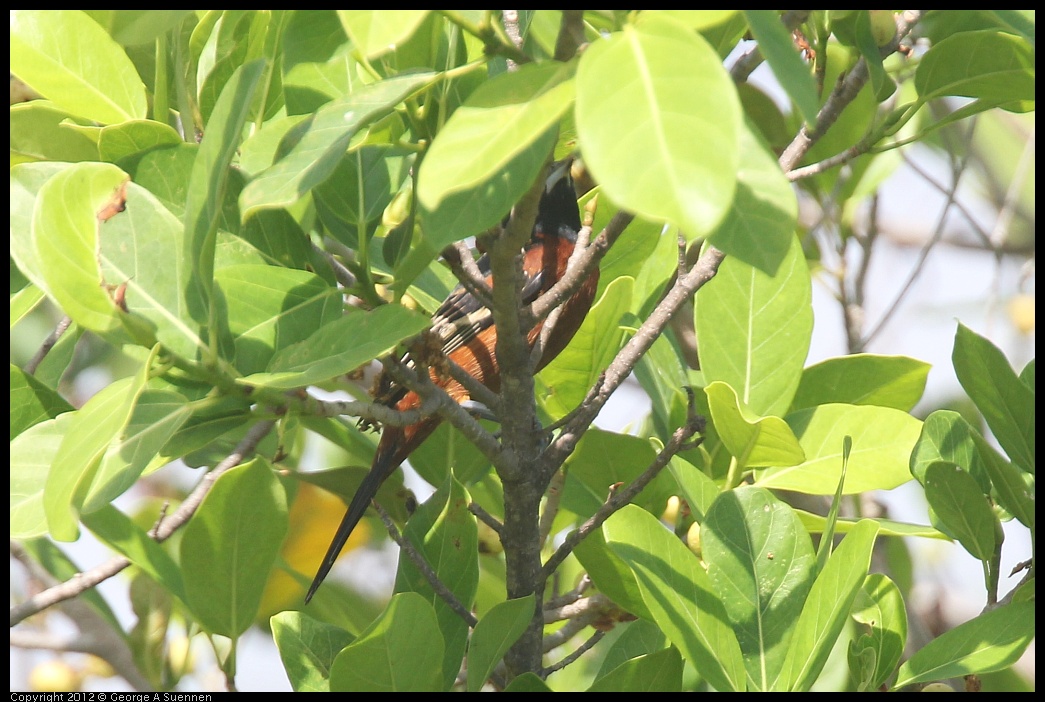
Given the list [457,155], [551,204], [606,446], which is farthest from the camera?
[551,204]

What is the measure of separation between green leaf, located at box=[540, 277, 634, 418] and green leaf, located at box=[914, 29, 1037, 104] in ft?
2.16

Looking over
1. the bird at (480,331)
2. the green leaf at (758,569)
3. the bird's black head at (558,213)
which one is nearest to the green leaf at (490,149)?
the bird at (480,331)

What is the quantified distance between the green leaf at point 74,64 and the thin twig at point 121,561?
68cm

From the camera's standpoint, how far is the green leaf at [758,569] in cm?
157

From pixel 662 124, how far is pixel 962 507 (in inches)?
46.2

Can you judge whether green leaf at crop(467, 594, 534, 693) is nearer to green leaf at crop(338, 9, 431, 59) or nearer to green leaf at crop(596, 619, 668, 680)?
green leaf at crop(596, 619, 668, 680)

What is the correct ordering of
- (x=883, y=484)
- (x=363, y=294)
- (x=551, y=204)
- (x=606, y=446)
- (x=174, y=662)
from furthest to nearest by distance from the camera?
(x=551, y=204) < (x=174, y=662) < (x=606, y=446) < (x=883, y=484) < (x=363, y=294)

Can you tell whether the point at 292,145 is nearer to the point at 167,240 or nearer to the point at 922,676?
the point at 167,240

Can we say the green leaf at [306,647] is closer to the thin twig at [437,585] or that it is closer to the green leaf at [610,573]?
the thin twig at [437,585]

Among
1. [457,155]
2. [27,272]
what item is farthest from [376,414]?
[457,155]

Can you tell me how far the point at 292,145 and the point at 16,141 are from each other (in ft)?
2.57

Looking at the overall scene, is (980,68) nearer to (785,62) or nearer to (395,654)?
(785,62)

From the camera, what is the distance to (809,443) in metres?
1.89

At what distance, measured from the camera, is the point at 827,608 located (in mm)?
1447
